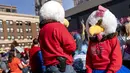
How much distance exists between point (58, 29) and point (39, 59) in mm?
1462

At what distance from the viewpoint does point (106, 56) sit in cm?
430

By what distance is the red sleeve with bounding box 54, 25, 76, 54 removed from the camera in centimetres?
413

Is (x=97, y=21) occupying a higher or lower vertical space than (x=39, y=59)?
higher

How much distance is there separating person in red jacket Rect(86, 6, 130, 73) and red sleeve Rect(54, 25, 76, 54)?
0.34m

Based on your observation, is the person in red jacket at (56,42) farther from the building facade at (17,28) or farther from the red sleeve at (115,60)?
the building facade at (17,28)

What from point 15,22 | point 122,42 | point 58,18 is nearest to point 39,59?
point 58,18

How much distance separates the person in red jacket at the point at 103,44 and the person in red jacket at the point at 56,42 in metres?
0.35

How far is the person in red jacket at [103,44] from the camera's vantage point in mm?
4203

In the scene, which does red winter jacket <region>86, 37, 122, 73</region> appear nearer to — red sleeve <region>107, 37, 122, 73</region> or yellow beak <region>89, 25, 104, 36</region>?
red sleeve <region>107, 37, 122, 73</region>

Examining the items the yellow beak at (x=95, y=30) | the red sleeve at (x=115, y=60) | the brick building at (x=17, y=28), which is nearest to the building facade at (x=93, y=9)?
the yellow beak at (x=95, y=30)

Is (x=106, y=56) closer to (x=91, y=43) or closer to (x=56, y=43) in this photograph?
(x=91, y=43)

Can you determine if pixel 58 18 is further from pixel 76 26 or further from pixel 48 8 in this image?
pixel 76 26

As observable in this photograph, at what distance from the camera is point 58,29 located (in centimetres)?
421

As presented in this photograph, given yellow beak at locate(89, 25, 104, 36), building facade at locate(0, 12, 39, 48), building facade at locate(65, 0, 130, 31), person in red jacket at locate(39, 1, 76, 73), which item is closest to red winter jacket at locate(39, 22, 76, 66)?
person in red jacket at locate(39, 1, 76, 73)
